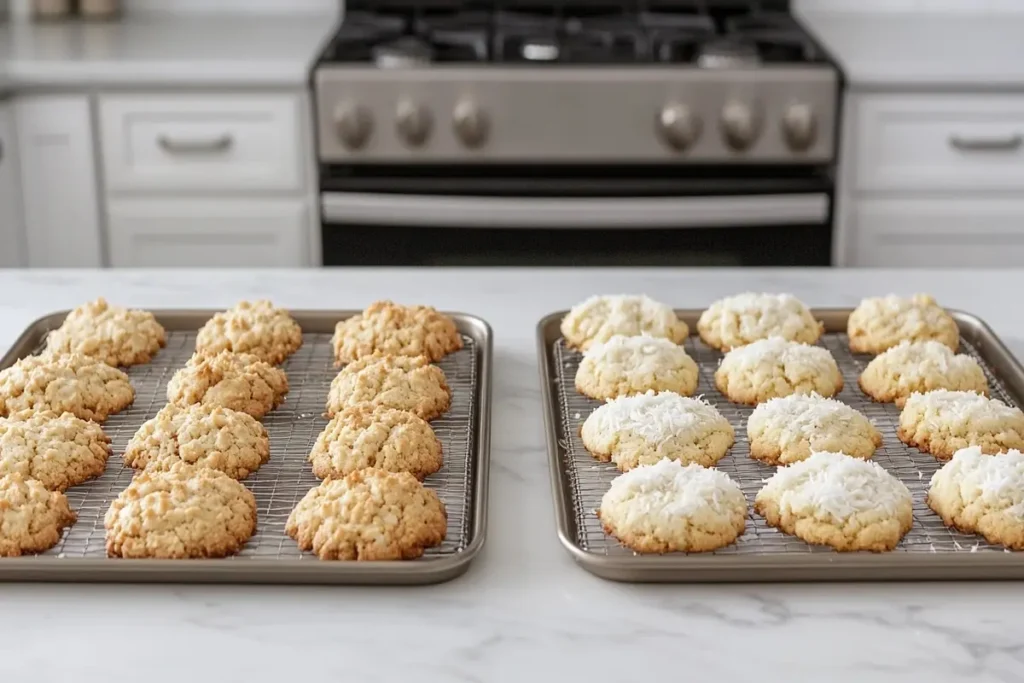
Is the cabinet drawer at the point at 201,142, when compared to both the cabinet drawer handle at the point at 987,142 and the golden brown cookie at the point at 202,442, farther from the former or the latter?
the golden brown cookie at the point at 202,442

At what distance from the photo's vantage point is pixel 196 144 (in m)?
2.67

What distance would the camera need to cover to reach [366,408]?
127cm

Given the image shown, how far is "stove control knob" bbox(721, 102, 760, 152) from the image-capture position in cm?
258

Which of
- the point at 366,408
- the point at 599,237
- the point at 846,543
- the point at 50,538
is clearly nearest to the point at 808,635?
the point at 846,543

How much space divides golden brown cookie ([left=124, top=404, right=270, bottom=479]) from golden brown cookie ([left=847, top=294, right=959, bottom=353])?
69 cm

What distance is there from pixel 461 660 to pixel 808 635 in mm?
255

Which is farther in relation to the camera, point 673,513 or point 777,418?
point 777,418

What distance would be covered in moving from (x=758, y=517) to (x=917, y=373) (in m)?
0.34

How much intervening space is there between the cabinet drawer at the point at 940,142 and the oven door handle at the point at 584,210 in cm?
16

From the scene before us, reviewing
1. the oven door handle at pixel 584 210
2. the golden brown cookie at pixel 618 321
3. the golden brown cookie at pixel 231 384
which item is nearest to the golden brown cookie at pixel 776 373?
the golden brown cookie at pixel 618 321

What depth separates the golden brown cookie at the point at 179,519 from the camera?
1043mm

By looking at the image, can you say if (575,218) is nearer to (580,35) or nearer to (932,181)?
(580,35)

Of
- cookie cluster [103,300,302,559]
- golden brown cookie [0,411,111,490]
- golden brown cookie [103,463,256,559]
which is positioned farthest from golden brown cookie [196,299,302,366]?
golden brown cookie [103,463,256,559]

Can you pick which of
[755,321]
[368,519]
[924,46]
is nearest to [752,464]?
[755,321]
